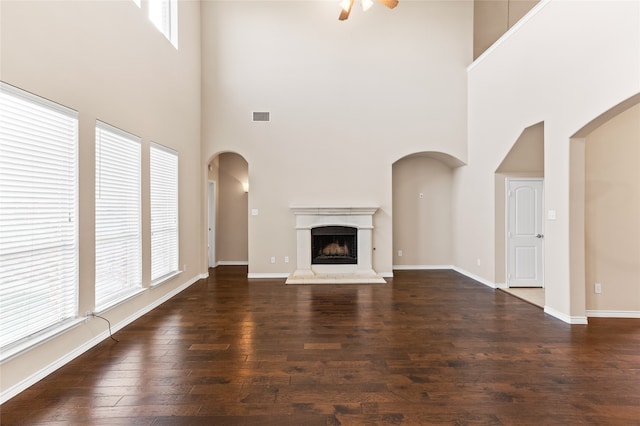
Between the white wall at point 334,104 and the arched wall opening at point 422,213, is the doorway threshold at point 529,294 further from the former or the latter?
the white wall at point 334,104

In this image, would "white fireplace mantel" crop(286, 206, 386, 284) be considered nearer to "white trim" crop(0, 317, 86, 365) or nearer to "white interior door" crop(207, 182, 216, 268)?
"white interior door" crop(207, 182, 216, 268)

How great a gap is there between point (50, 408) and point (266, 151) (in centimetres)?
525

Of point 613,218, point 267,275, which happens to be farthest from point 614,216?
point 267,275

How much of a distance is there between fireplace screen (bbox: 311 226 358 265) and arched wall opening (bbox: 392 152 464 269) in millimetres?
1255

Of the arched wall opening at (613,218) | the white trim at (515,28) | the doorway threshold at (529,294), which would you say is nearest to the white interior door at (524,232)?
the doorway threshold at (529,294)

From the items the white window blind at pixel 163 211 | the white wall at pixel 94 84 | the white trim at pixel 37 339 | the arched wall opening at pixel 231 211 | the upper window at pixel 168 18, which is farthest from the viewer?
the arched wall opening at pixel 231 211

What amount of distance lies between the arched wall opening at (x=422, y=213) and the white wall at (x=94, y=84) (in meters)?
4.44

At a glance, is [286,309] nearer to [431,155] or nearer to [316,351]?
[316,351]

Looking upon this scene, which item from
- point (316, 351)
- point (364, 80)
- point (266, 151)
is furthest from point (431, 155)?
point (316, 351)

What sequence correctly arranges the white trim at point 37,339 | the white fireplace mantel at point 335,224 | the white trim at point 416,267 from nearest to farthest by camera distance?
the white trim at point 37,339 < the white fireplace mantel at point 335,224 < the white trim at point 416,267

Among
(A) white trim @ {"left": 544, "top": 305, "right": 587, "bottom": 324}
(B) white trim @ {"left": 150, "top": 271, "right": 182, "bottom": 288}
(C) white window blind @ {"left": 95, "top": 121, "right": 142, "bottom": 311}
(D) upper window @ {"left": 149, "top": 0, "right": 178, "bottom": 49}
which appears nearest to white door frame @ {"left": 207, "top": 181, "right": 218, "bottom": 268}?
(B) white trim @ {"left": 150, "top": 271, "right": 182, "bottom": 288}

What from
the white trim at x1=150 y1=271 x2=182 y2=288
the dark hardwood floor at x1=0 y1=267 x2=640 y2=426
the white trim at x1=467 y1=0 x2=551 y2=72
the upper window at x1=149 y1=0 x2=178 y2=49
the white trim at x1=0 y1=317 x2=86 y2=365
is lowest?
the dark hardwood floor at x1=0 y1=267 x2=640 y2=426

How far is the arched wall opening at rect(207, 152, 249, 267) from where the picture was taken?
8.02 meters

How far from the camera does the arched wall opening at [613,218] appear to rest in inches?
164
